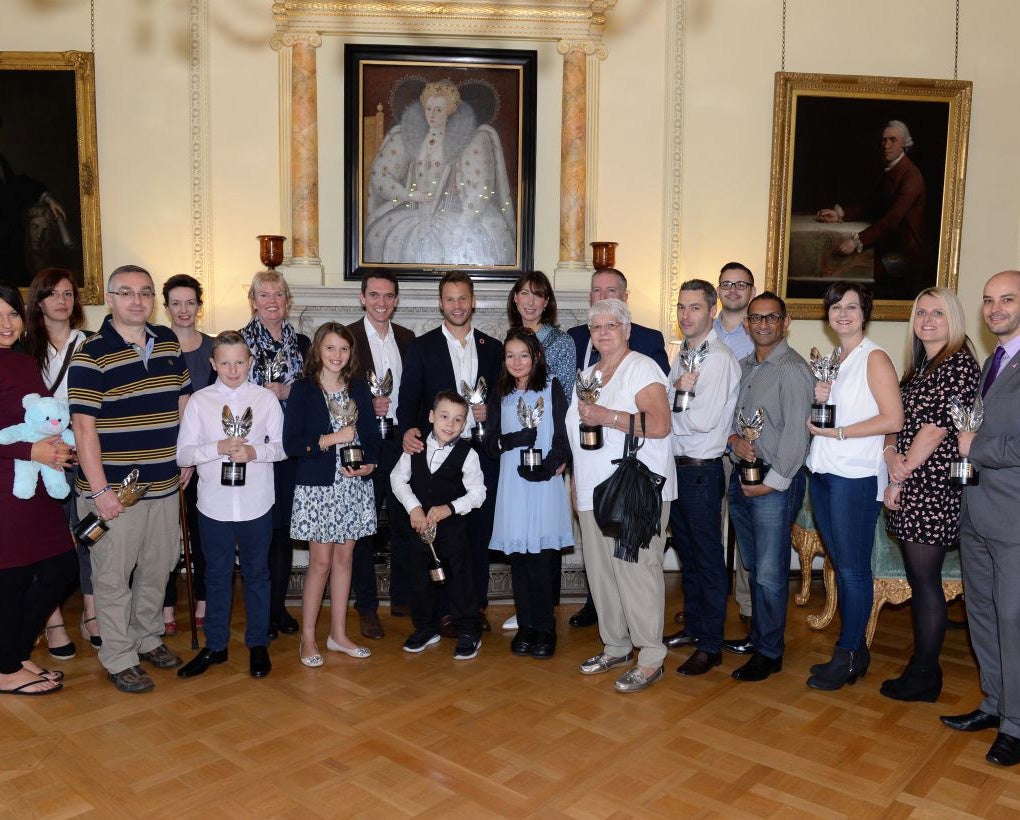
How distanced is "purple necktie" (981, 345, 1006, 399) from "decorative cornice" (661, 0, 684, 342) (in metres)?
3.02

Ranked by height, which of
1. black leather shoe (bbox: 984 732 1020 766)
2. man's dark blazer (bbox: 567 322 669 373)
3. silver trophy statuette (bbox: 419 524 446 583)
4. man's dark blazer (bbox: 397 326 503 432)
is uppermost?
man's dark blazer (bbox: 567 322 669 373)

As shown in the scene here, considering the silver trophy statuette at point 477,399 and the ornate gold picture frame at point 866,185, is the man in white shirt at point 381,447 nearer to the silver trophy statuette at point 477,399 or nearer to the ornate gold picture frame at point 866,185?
the silver trophy statuette at point 477,399

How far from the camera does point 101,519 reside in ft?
12.2

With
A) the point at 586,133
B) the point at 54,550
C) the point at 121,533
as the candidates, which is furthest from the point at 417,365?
the point at 586,133

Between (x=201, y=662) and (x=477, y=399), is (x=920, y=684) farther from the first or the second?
(x=201, y=662)

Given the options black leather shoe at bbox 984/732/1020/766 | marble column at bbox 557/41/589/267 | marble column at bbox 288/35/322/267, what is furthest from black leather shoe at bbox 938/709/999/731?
marble column at bbox 288/35/322/267

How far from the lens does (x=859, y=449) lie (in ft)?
12.5

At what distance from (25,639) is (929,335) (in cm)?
424

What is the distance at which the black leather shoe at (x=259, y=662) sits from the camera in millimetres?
4066

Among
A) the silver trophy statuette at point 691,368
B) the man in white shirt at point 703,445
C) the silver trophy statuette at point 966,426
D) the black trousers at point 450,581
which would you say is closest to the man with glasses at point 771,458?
the man in white shirt at point 703,445

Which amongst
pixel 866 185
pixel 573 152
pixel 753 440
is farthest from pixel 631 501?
Result: pixel 866 185

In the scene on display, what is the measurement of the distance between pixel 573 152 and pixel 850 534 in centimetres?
360

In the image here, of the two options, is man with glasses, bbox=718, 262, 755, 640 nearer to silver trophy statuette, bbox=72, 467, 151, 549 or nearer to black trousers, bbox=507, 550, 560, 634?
black trousers, bbox=507, 550, 560, 634

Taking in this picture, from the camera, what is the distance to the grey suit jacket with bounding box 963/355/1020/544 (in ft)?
10.7
